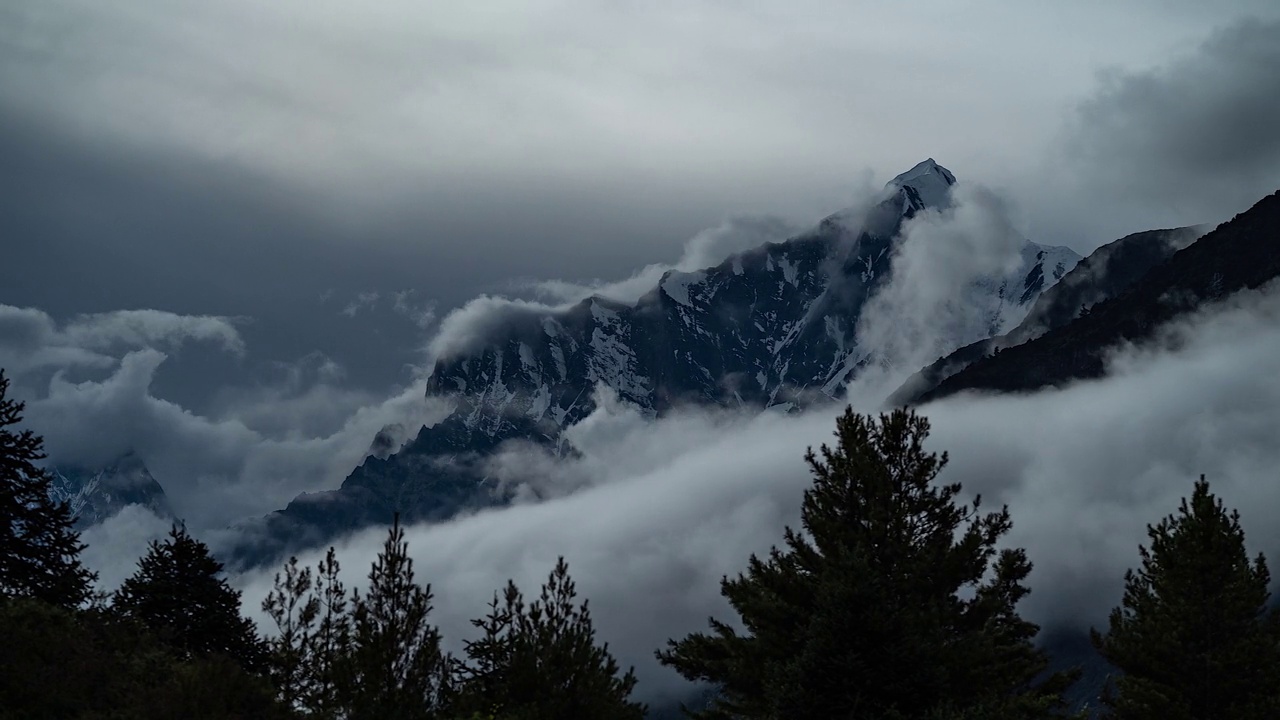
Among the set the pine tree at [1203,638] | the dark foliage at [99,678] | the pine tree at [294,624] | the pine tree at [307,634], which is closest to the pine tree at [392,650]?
the dark foliage at [99,678]

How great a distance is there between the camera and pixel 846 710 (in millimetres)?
25453

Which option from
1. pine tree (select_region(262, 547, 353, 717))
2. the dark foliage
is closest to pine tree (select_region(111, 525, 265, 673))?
pine tree (select_region(262, 547, 353, 717))

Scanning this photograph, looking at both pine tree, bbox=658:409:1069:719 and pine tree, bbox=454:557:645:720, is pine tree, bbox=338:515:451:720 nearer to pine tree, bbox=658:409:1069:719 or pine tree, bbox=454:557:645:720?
pine tree, bbox=454:557:645:720

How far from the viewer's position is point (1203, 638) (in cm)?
3684

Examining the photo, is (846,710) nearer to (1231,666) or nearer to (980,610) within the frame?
(980,610)

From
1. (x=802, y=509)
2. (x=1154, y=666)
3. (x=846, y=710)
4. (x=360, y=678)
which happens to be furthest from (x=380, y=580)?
(x=1154, y=666)

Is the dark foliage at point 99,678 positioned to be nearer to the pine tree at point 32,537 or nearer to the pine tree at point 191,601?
the pine tree at point 32,537

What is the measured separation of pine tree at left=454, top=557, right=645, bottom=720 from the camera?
27109 mm

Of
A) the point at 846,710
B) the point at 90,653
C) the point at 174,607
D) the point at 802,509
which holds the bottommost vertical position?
the point at 846,710

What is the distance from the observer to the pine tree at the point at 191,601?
46.3 meters

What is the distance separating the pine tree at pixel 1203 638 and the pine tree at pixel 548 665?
1852 cm

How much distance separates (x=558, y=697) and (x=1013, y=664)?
1392 centimetres

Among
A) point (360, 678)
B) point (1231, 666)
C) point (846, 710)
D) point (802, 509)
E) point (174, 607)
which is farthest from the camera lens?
point (174, 607)

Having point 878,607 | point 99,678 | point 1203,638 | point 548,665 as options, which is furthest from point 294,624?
point 1203,638
